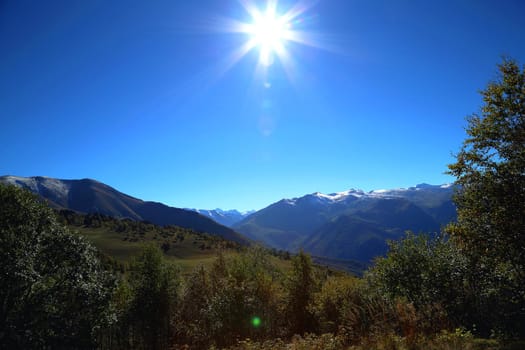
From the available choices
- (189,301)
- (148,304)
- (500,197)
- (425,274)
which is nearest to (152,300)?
(148,304)

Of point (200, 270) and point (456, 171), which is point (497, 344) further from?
point (200, 270)

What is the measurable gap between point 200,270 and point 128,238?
14577 centimetres

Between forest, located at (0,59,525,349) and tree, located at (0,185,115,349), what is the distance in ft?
0.23

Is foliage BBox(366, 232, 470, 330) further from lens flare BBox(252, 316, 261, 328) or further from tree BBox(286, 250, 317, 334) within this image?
lens flare BBox(252, 316, 261, 328)

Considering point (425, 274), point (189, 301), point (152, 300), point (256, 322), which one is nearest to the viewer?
point (425, 274)

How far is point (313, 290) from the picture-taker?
29188 mm

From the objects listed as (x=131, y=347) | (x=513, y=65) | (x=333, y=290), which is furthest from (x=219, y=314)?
(x=513, y=65)

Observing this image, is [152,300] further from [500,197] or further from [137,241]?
[137,241]

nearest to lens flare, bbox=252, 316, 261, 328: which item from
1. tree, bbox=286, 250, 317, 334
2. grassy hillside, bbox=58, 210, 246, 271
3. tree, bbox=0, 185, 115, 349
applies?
tree, bbox=286, 250, 317, 334

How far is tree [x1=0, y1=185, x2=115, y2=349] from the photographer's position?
59.6 ft

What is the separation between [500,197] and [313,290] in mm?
20613

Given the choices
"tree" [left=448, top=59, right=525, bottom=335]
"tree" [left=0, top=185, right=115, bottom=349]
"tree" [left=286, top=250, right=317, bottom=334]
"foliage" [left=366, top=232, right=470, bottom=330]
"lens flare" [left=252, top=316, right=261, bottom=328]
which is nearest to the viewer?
"tree" [left=448, top=59, right=525, bottom=335]

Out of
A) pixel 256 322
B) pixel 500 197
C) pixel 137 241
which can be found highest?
pixel 500 197

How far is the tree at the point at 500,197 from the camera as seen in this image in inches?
485
